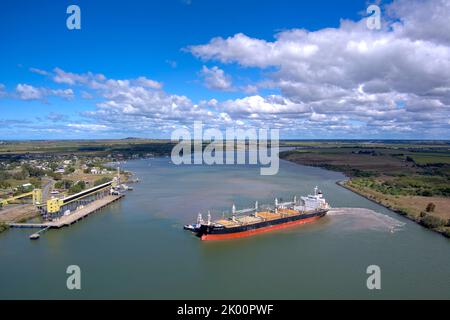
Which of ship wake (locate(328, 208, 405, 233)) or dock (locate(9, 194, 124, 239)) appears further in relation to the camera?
ship wake (locate(328, 208, 405, 233))

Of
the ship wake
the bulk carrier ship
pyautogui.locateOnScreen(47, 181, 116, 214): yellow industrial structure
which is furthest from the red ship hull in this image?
pyautogui.locateOnScreen(47, 181, 116, 214): yellow industrial structure

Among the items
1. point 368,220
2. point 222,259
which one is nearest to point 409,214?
point 368,220

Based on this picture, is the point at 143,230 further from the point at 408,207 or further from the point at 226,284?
the point at 408,207

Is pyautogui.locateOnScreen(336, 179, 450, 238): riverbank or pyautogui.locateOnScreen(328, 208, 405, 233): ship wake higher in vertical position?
pyautogui.locateOnScreen(336, 179, 450, 238): riverbank

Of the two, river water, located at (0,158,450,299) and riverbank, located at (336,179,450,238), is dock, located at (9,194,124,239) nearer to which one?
river water, located at (0,158,450,299)

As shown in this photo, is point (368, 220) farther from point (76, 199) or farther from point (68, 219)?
point (76, 199)

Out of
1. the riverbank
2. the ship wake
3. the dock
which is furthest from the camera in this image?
the ship wake
